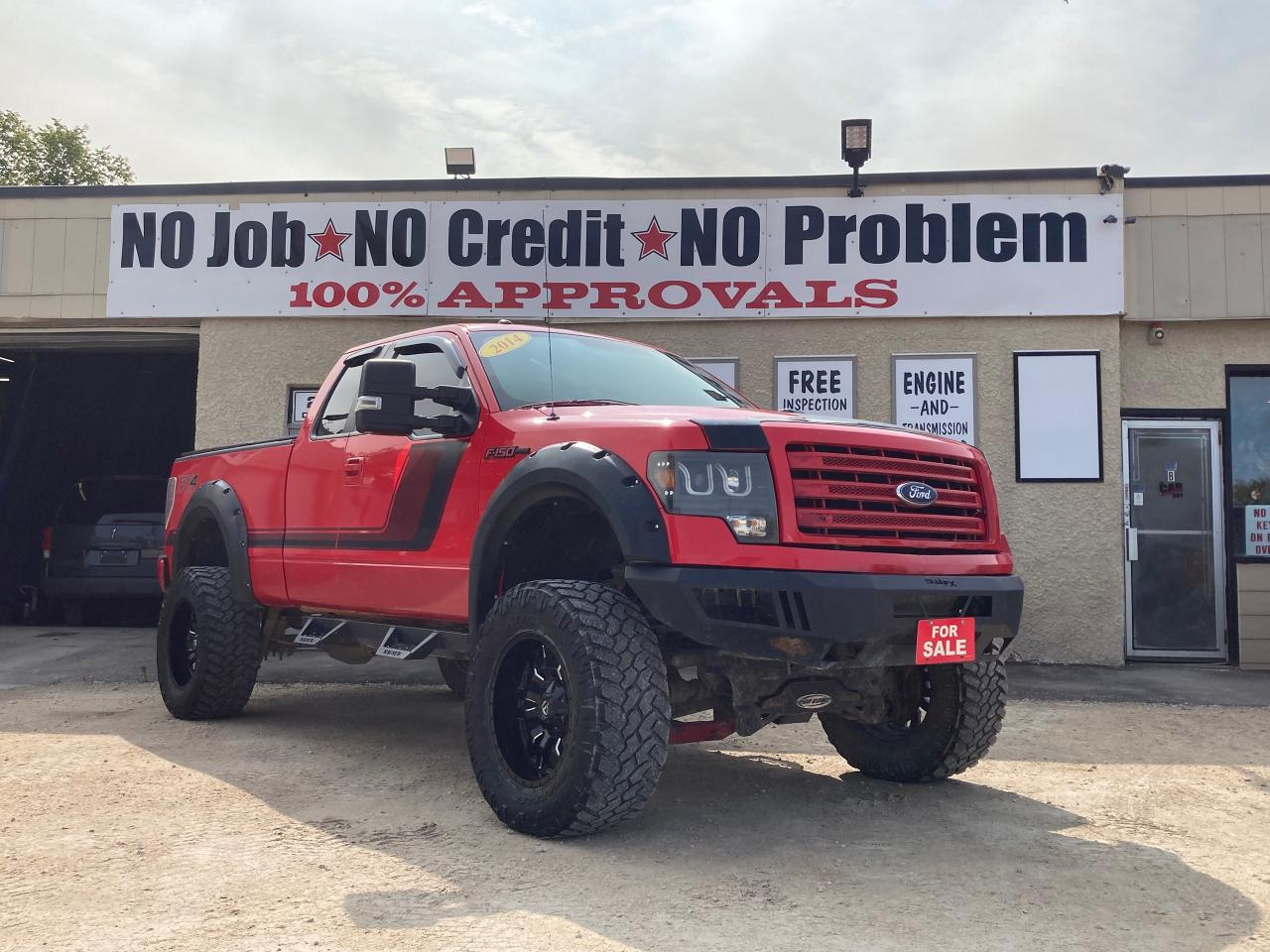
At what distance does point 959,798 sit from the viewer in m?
4.96

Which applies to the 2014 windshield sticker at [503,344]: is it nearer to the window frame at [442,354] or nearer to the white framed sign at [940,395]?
the window frame at [442,354]

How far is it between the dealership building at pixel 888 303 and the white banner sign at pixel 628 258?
2cm

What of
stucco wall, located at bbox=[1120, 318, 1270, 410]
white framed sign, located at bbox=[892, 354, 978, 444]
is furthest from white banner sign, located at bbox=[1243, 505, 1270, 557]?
white framed sign, located at bbox=[892, 354, 978, 444]

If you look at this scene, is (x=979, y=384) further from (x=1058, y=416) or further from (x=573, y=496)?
(x=573, y=496)

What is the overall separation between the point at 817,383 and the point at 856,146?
7.44ft

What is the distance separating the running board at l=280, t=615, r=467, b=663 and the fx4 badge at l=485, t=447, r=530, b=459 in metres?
0.82

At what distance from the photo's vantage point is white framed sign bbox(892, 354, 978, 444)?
1011 cm

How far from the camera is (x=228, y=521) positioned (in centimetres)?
647

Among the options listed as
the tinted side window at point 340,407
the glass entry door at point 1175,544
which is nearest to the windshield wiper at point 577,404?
the tinted side window at point 340,407

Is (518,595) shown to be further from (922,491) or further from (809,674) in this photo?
(922,491)

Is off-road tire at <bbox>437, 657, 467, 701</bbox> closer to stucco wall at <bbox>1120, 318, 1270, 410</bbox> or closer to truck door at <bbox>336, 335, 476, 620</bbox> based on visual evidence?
truck door at <bbox>336, 335, 476, 620</bbox>

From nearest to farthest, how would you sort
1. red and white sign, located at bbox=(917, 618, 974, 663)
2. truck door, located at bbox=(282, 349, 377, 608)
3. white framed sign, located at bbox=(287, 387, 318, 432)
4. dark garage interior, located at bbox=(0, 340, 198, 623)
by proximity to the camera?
1. red and white sign, located at bbox=(917, 618, 974, 663)
2. truck door, located at bbox=(282, 349, 377, 608)
3. white framed sign, located at bbox=(287, 387, 318, 432)
4. dark garage interior, located at bbox=(0, 340, 198, 623)

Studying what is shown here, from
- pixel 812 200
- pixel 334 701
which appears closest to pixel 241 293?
pixel 334 701

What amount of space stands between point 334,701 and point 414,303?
4.44 metres
